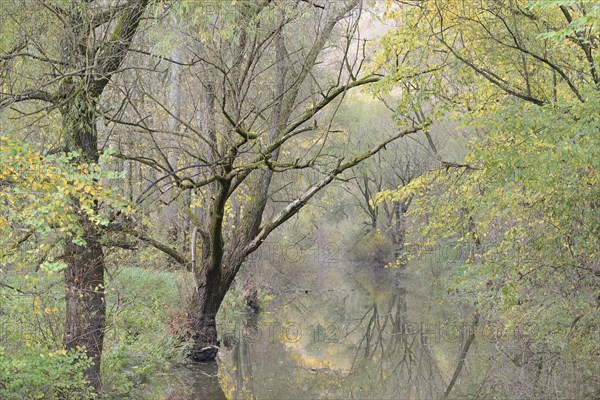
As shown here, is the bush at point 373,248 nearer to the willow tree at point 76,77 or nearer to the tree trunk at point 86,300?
the tree trunk at point 86,300

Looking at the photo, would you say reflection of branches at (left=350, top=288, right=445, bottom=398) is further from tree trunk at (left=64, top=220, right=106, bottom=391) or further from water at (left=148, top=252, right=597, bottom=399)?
tree trunk at (left=64, top=220, right=106, bottom=391)

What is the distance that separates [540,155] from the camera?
297 inches

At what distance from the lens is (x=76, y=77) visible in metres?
8.33

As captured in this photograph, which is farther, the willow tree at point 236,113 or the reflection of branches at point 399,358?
the reflection of branches at point 399,358

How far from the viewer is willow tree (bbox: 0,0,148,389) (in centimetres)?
777

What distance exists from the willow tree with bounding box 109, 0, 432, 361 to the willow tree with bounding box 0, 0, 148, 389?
0.80 meters

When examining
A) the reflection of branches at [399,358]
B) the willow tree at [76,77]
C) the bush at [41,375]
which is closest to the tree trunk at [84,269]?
the willow tree at [76,77]

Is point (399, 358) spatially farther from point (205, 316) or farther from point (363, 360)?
point (205, 316)

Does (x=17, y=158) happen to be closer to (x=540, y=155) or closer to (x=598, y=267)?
(x=540, y=155)

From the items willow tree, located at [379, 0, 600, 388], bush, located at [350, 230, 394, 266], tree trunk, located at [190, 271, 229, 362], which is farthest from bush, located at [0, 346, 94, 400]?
bush, located at [350, 230, 394, 266]

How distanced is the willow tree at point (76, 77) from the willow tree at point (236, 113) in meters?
0.80

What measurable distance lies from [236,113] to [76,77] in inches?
92.1

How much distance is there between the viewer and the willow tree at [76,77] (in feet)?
25.5

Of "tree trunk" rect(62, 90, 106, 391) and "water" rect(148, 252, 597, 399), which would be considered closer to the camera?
"tree trunk" rect(62, 90, 106, 391)
